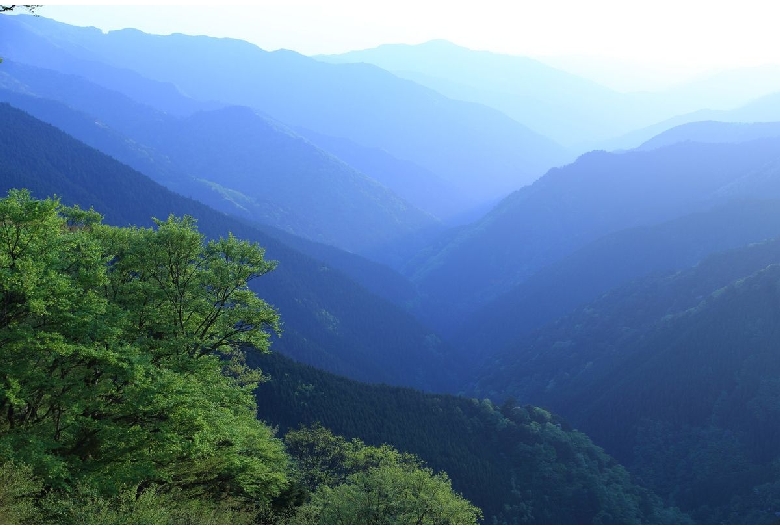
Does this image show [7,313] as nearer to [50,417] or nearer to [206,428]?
[50,417]

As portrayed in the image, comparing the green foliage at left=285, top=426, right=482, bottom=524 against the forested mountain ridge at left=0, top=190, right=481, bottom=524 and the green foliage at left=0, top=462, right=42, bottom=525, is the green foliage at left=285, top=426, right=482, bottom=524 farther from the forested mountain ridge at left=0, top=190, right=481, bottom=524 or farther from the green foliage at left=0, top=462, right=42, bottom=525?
the green foliage at left=0, top=462, right=42, bottom=525

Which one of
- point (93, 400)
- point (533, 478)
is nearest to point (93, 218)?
point (93, 400)

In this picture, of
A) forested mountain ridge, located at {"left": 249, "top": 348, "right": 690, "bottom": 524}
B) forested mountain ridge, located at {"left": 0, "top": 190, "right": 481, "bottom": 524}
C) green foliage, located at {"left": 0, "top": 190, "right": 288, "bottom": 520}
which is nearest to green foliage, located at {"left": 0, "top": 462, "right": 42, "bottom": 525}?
forested mountain ridge, located at {"left": 0, "top": 190, "right": 481, "bottom": 524}

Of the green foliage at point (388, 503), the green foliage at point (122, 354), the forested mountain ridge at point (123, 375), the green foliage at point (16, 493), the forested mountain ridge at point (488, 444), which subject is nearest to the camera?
the green foliage at point (16, 493)

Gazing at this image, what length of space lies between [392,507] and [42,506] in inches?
1026

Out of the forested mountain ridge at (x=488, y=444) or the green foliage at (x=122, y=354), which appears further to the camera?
the forested mountain ridge at (x=488, y=444)

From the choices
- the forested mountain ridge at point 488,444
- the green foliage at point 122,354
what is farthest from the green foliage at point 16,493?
the forested mountain ridge at point 488,444

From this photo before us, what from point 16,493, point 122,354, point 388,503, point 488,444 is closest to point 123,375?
point 122,354

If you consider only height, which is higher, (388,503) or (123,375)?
(123,375)

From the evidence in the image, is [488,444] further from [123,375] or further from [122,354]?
[122,354]

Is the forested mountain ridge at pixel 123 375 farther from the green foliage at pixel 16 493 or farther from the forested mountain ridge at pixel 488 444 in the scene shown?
the forested mountain ridge at pixel 488 444

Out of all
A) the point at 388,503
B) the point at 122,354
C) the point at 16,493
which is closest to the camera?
the point at 16,493

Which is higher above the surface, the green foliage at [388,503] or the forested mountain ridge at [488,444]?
the green foliage at [388,503]

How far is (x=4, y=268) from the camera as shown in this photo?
26484mm
